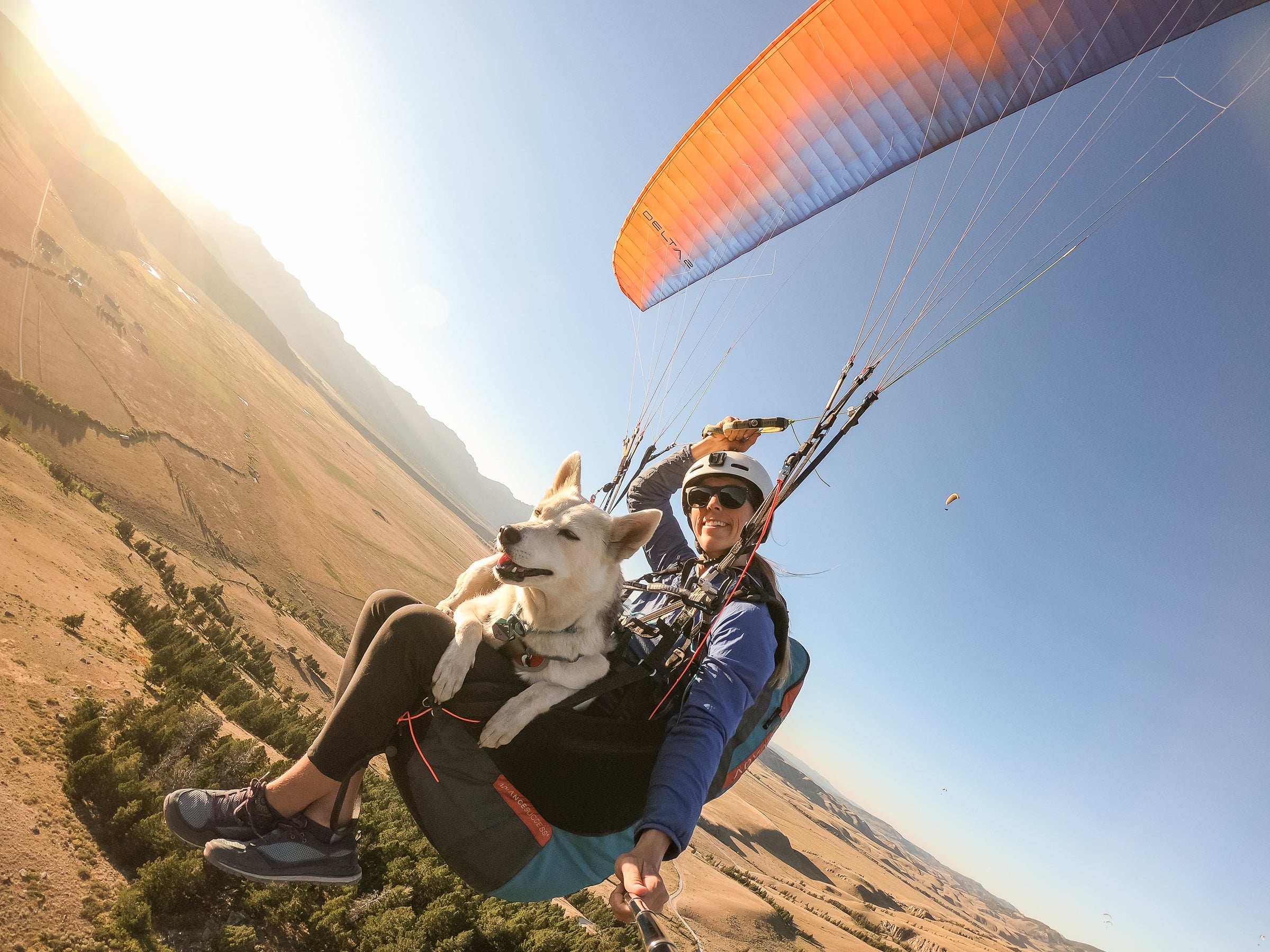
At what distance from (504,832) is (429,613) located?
1.14 m

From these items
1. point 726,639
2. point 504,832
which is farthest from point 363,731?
point 726,639

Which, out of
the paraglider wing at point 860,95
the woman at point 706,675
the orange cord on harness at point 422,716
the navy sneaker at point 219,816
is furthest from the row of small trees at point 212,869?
the paraglider wing at point 860,95

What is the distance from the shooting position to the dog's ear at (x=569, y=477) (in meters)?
3.67

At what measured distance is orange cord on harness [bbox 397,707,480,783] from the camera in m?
2.73

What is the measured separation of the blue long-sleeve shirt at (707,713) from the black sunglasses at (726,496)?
1.27m

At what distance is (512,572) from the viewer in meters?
2.92

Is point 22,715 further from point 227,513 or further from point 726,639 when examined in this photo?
point 227,513

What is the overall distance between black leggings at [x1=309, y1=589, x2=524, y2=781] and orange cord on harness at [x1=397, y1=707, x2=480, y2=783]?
0.06m

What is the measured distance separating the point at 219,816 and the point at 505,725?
5.22ft

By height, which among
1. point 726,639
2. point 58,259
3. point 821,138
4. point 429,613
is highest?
point 821,138

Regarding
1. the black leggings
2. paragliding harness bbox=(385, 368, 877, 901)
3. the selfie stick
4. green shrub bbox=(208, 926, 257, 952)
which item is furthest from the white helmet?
green shrub bbox=(208, 926, 257, 952)

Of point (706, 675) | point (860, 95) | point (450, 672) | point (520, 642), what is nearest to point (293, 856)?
point (450, 672)

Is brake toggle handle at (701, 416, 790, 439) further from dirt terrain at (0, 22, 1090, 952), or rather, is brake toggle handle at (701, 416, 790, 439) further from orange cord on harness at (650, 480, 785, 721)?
dirt terrain at (0, 22, 1090, 952)

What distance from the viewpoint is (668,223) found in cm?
959
